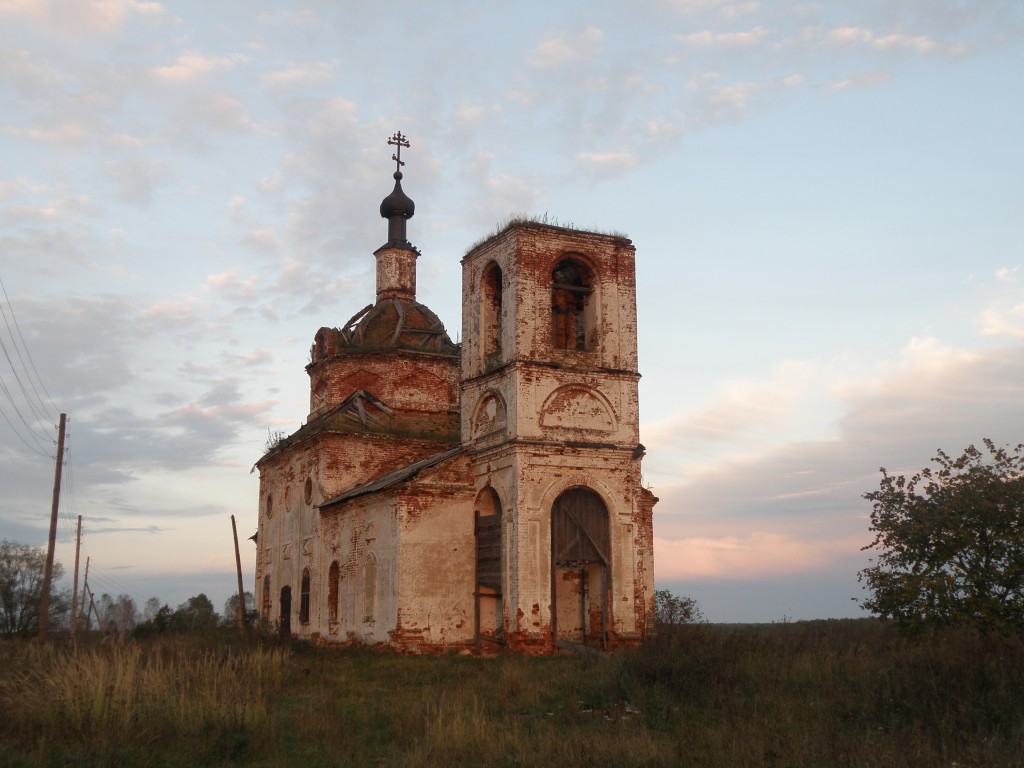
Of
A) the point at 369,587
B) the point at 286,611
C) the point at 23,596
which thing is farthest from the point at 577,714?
the point at 23,596

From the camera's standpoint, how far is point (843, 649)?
16656mm

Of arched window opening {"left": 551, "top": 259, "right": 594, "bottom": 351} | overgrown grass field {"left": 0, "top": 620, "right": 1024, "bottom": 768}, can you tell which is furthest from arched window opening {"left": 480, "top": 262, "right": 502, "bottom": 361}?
overgrown grass field {"left": 0, "top": 620, "right": 1024, "bottom": 768}

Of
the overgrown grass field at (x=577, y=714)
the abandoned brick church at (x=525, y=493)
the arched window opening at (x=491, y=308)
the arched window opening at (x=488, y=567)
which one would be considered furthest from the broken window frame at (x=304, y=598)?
the overgrown grass field at (x=577, y=714)

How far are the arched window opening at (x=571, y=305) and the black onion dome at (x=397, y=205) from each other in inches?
410

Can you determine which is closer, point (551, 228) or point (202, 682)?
point (202, 682)

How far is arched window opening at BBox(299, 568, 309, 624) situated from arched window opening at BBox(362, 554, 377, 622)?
15.2 feet

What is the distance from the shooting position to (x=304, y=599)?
26.2 metres

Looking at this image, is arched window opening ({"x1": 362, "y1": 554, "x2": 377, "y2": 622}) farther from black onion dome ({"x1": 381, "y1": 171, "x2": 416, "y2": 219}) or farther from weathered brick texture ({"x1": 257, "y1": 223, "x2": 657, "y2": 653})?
black onion dome ({"x1": 381, "y1": 171, "x2": 416, "y2": 219})

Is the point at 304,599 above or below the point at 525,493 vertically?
below

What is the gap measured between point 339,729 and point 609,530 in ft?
33.7

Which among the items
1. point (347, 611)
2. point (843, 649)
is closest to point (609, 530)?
point (843, 649)

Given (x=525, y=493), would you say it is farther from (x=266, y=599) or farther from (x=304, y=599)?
(x=266, y=599)

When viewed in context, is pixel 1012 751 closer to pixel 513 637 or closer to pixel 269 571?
pixel 513 637

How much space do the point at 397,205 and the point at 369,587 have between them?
13.7 metres
